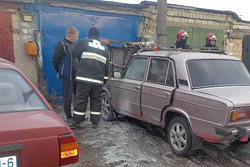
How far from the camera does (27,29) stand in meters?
7.71

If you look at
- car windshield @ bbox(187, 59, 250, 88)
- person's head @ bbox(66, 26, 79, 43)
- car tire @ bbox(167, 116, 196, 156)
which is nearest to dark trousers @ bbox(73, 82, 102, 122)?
person's head @ bbox(66, 26, 79, 43)

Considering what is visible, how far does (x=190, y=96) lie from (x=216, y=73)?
0.74m

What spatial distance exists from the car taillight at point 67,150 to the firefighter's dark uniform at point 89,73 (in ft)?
8.99

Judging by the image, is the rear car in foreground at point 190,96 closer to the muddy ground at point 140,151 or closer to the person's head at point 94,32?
the muddy ground at point 140,151

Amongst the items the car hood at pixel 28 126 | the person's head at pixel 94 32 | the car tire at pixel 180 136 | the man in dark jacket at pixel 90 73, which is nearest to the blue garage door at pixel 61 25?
the man in dark jacket at pixel 90 73

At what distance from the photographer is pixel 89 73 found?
4.87 metres

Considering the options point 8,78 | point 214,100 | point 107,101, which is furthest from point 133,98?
point 8,78

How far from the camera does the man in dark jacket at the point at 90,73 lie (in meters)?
4.87

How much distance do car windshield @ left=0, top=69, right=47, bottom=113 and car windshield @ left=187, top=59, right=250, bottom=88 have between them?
7.86 feet

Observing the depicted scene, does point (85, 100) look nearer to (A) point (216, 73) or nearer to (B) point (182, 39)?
(A) point (216, 73)

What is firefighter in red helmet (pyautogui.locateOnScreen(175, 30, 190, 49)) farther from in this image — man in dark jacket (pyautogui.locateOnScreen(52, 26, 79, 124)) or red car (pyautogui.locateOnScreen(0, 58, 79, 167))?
red car (pyautogui.locateOnScreen(0, 58, 79, 167))

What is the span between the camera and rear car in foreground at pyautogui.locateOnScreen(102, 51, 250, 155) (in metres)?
3.37

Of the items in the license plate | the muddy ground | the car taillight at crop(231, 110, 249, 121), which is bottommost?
the muddy ground

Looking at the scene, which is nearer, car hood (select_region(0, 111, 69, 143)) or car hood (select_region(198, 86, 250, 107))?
car hood (select_region(0, 111, 69, 143))
